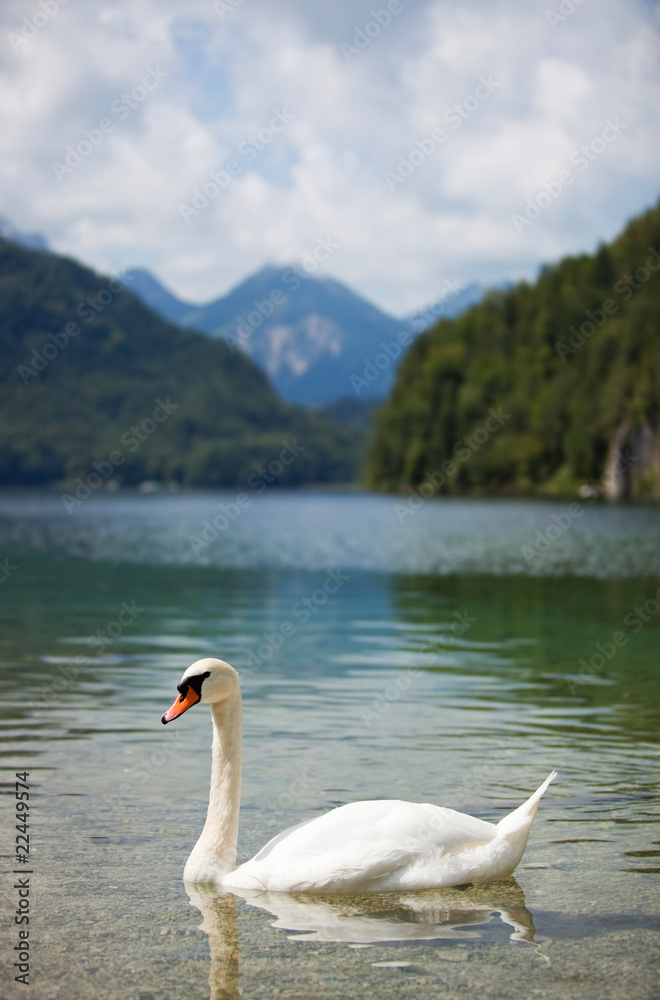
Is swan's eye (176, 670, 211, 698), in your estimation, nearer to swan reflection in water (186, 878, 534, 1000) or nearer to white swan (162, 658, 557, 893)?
white swan (162, 658, 557, 893)

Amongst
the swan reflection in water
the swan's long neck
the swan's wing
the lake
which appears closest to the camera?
the lake

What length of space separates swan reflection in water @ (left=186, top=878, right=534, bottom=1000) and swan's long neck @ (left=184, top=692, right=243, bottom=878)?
7.1 inches

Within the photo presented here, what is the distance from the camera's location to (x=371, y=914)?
280 inches

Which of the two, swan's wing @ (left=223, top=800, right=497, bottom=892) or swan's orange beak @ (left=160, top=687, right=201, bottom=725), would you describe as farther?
swan's wing @ (left=223, top=800, right=497, bottom=892)

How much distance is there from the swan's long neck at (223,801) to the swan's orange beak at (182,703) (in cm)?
34

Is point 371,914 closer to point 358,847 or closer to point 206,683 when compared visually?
point 358,847

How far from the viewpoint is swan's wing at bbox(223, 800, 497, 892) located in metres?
7.21

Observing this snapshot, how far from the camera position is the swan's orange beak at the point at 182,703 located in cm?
702

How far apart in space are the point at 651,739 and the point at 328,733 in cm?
356

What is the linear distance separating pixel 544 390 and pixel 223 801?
471ft

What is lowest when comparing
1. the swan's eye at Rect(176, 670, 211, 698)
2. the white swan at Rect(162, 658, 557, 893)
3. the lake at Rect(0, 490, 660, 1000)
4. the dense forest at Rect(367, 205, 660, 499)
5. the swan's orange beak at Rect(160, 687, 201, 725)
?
the lake at Rect(0, 490, 660, 1000)

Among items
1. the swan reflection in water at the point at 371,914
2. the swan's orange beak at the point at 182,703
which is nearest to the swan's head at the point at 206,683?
the swan's orange beak at the point at 182,703

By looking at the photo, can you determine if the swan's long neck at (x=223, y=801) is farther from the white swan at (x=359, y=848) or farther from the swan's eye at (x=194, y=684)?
the swan's eye at (x=194, y=684)

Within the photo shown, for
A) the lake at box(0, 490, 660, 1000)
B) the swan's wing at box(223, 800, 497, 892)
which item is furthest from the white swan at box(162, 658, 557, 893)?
the lake at box(0, 490, 660, 1000)
